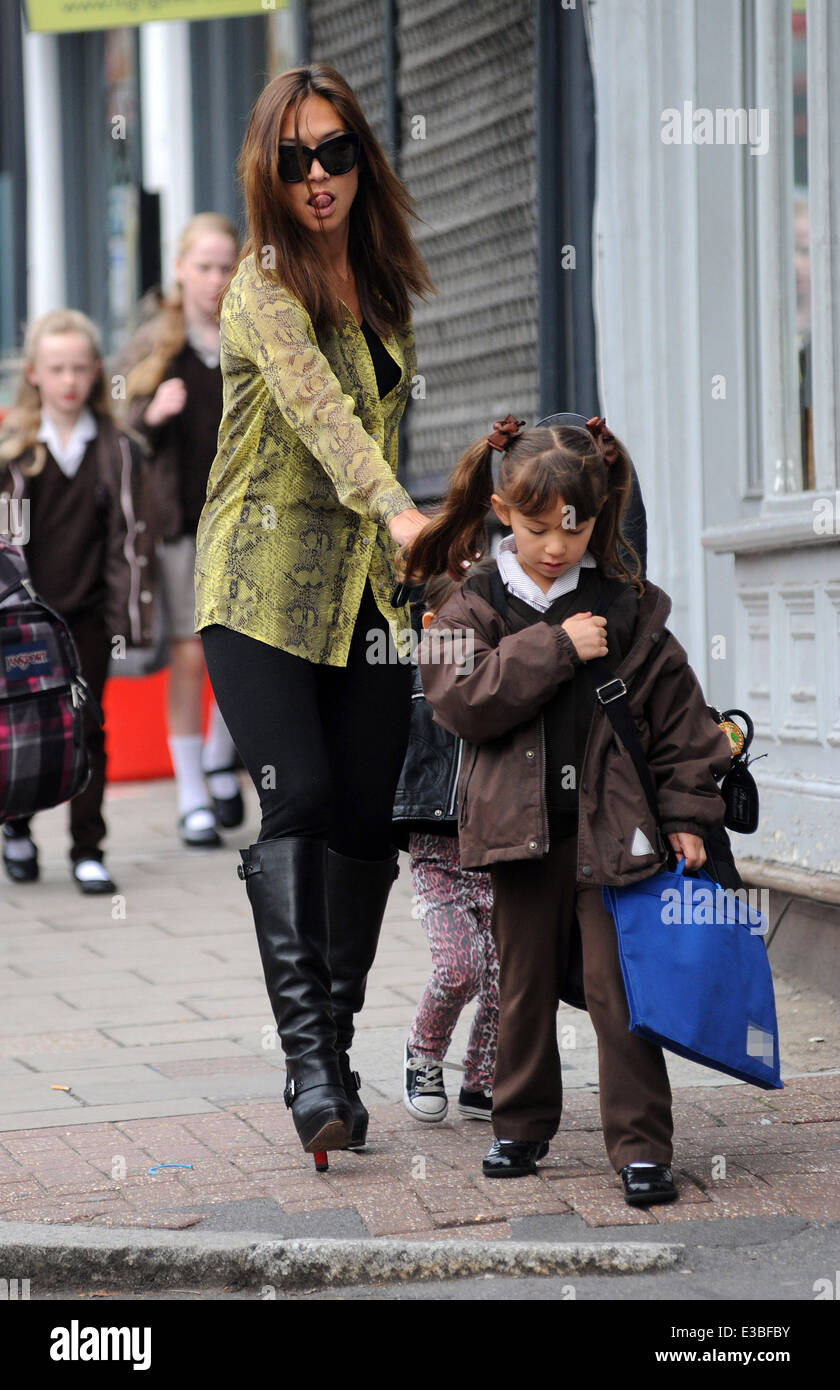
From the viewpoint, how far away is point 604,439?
12.2ft

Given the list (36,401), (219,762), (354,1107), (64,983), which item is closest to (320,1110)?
(354,1107)

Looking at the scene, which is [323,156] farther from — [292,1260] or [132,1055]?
[132,1055]

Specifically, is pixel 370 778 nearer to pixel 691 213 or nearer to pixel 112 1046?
pixel 112 1046

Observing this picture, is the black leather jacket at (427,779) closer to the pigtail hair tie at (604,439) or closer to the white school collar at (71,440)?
the pigtail hair tie at (604,439)

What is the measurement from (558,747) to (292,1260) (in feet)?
3.31

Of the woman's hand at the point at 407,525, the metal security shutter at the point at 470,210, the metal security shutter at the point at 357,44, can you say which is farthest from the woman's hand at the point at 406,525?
the metal security shutter at the point at 357,44

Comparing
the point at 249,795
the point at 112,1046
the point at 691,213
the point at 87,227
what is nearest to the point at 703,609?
the point at 691,213

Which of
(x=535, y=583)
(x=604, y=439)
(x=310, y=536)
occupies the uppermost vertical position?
(x=604, y=439)

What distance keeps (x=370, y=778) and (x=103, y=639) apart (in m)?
3.74

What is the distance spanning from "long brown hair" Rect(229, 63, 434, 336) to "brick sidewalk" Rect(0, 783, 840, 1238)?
1622mm

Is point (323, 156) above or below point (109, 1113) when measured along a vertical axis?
above

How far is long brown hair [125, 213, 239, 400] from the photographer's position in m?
7.85

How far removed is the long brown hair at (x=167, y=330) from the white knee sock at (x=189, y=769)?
140 centimetres

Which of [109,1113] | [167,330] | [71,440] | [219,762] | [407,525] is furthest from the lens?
[219,762]
